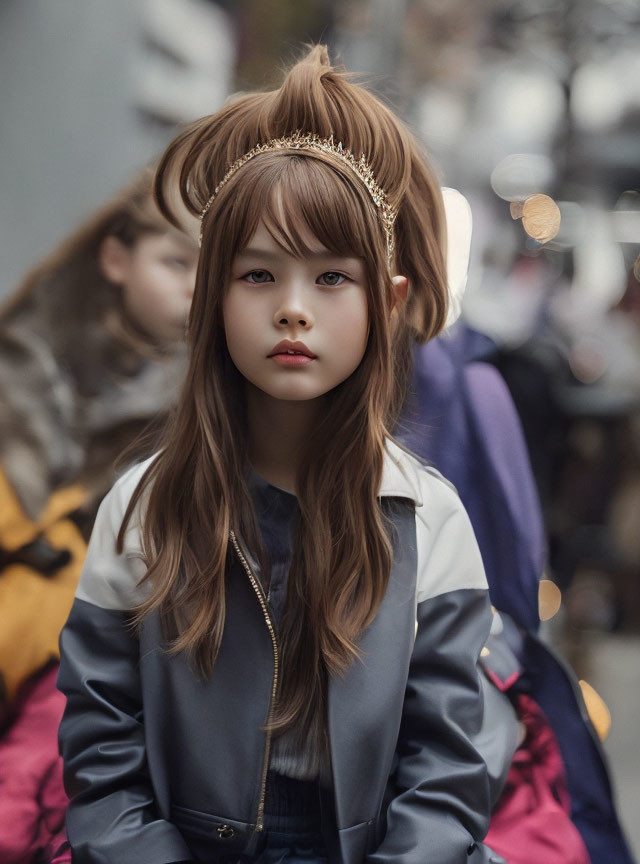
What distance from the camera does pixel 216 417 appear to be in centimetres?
113

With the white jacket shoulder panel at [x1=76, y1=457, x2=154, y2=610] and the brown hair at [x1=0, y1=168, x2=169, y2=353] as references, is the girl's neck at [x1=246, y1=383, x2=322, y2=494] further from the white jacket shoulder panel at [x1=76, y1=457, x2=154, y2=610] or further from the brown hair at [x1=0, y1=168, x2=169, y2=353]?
the brown hair at [x1=0, y1=168, x2=169, y2=353]

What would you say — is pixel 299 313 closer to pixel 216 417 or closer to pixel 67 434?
pixel 216 417

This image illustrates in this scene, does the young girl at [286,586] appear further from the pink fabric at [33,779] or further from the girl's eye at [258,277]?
the pink fabric at [33,779]

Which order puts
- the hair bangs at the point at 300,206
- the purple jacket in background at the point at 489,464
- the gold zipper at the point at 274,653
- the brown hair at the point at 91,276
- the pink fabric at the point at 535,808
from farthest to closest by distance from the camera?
the brown hair at the point at 91,276 < the purple jacket in background at the point at 489,464 < the pink fabric at the point at 535,808 < the gold zipper at the point at 274,653 < the hair bangs at the point at 300,206

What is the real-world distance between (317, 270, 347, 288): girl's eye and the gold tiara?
79 millimetres

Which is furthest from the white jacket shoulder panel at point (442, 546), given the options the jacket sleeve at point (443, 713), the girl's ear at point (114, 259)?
the girl's ear at point (114, 259)

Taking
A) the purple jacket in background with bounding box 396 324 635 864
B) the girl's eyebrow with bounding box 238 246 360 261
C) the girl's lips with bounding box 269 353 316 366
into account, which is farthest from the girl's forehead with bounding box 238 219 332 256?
the purple jacket in background with bounding box 396 324 635 864

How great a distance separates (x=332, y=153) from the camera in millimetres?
1023

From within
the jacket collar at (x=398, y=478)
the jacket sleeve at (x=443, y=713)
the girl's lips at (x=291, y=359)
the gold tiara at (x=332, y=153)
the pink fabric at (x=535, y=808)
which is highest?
the gold tiara at (x=332, y=153)

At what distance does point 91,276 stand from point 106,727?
3.50ft

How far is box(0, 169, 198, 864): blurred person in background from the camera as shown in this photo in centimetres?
175

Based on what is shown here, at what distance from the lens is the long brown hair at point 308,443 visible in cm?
105

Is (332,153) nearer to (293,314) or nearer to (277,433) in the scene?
(293,314)

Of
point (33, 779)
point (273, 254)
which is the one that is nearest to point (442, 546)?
point (273, 254)
